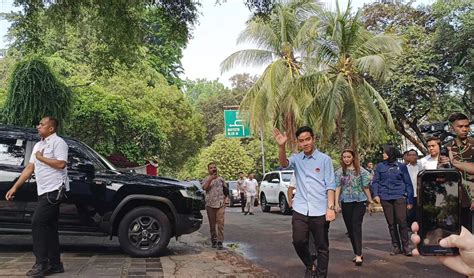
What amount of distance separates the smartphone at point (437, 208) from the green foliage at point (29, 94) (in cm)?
1307

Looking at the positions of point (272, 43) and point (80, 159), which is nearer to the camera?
point (80, 159)

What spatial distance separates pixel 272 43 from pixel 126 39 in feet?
32.7

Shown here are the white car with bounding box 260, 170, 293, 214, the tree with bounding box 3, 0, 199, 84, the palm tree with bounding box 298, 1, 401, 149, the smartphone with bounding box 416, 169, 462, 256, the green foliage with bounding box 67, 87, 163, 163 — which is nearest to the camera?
the smartphone with bounding box 416, 169, 462, 256

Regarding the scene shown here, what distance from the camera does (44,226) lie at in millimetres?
5910

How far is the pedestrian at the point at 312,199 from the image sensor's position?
18.5ft

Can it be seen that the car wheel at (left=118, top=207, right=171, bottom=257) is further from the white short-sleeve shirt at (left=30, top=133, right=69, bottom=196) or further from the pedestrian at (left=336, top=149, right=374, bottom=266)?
the pedestrian at (left=336, top=149, right=374, bottom=266)

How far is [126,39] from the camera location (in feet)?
38.2

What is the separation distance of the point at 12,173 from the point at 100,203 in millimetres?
1366

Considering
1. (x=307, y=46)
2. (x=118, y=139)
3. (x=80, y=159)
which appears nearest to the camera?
(x=80, y=159)

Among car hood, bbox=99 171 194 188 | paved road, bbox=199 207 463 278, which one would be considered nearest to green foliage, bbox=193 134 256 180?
paved road, bbox=199 207 463 278

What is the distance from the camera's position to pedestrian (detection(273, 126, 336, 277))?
563cm

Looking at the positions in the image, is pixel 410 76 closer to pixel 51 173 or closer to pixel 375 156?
pixel 375 156

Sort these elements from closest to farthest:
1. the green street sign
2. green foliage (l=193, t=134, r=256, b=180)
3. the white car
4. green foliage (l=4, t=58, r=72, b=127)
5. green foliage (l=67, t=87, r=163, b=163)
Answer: green foliage (l=4, t=58, r=72, b=127) < the white car < green foliage (l=67, t=87, r=163, b=163) < the green street sign < green foliage (l=193, t=134, r=256, b=180)

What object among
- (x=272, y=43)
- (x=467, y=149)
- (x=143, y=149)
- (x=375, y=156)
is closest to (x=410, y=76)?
(x=272, y=43)
